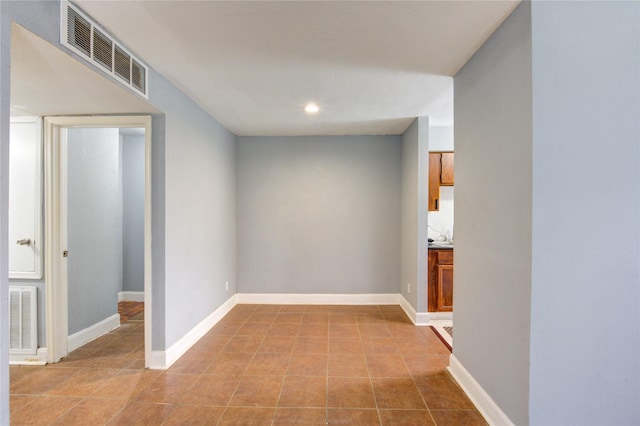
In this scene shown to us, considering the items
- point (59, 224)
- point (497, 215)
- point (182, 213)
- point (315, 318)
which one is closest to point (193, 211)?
point (182, 213)

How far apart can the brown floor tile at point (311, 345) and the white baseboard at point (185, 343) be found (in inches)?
42.3

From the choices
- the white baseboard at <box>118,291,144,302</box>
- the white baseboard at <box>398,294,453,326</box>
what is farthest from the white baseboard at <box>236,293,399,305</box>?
the white baseboard at <box>118,291,144,302</box>

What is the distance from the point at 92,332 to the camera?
3363mm

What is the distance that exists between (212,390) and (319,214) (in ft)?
9.29

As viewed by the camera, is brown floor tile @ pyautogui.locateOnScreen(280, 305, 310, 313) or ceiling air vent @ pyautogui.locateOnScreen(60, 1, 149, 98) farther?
brown floor tile @ pyautogui.locateOnScreen(280, 305, 310, 313)

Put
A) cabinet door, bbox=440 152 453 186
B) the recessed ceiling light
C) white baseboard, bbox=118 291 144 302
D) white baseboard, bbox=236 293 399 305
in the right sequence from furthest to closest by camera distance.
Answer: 1. white baseboard, bbox=118 291 144 302
2. white baseboard, bbox=236 293 399 305
3. cabinet door, bbox=440 152 453 186
4. the recessed ceiling light

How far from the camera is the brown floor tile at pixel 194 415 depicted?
2054mm

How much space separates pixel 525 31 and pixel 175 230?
9.75 feet

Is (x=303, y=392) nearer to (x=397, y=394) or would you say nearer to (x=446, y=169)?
(x=397, y=394)

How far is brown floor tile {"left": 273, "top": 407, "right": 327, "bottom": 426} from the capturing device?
6.73ft

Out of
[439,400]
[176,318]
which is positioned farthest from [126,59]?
[439,400]

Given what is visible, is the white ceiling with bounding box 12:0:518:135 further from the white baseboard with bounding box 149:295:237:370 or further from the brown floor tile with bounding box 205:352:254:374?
the brown floor tile with bounding box 205:352:254:374

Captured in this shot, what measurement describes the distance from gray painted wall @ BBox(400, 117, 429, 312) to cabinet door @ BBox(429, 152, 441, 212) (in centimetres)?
38

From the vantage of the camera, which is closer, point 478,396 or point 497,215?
point 497,215
